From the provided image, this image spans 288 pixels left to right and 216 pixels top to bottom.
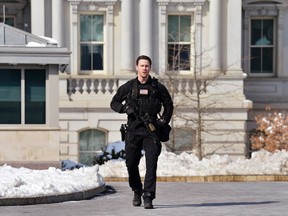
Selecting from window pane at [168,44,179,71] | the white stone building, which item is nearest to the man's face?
the white stone building

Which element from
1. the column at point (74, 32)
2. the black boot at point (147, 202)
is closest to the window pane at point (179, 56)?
the column at point (74, 32)

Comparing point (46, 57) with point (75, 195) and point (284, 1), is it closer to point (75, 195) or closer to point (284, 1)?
point (75, 195)

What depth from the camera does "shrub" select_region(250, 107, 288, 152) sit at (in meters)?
36.8

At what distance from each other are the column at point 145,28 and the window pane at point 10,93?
14747 millimetres

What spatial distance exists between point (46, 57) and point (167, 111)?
975cm

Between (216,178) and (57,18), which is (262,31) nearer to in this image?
(57,18)

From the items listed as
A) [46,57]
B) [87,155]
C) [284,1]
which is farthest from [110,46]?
[46,57]

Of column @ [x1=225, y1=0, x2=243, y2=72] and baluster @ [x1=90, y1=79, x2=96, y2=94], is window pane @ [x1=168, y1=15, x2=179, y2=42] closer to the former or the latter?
column @ [x1=225, y1=0, x2=243, y2=72]

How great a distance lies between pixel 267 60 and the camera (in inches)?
1688

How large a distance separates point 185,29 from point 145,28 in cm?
161

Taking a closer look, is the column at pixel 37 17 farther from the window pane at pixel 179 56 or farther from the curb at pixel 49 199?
the curb at pixel 49 199

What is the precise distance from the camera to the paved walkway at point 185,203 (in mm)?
15531

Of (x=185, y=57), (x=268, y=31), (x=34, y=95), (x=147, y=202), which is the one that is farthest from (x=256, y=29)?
(x=147, y=202)

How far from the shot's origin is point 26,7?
1652 inches
